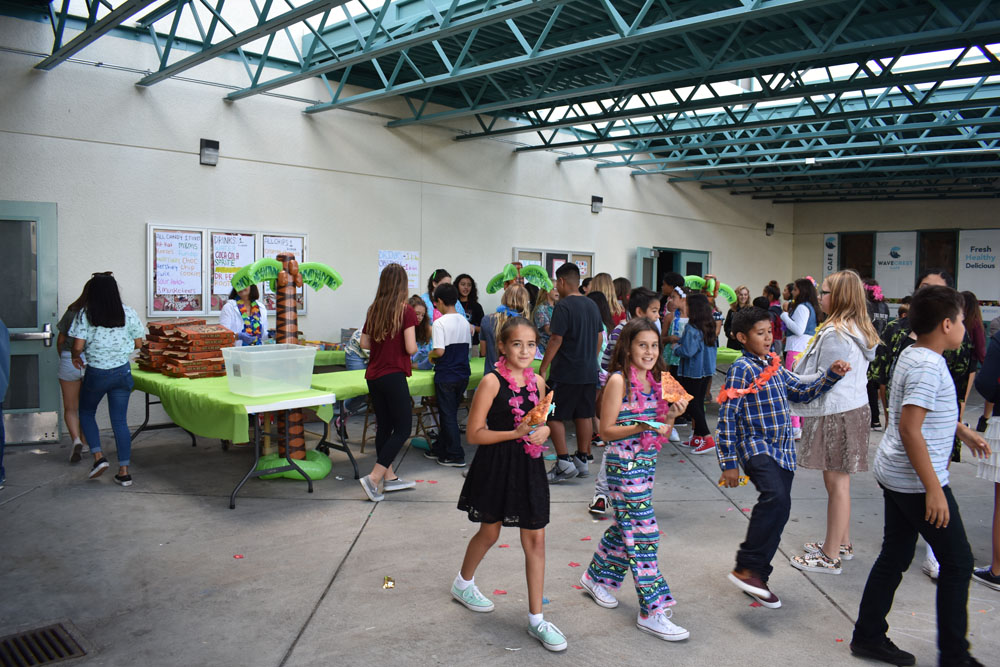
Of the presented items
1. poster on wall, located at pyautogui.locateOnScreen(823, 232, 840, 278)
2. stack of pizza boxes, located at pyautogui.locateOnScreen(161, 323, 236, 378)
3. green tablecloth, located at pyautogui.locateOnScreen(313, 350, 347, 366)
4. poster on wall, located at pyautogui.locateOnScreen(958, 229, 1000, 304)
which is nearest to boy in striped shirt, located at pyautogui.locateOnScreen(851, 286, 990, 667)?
stack of pizza boxes, located at pyautogui.locateOnScreen(161, 323, 236, 378)

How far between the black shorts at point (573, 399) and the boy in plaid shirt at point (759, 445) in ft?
8.33

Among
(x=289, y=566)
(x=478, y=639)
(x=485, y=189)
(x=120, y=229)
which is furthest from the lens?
(x=485, y=189)

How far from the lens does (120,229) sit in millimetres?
8070

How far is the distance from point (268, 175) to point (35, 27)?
2.82m

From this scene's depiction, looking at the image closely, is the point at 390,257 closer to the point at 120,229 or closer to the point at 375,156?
the point at 375,156

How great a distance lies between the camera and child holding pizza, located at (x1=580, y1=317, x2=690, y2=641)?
11.6 ft

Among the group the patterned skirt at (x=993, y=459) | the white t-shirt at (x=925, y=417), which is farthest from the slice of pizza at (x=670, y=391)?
the patterned skirt at (x=993, y=459)

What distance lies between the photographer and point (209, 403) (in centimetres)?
577

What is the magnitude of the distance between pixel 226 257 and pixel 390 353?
411 centimetres

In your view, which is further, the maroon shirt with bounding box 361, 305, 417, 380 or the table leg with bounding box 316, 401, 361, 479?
the table leg with bounding box 316, 401, 361, 479

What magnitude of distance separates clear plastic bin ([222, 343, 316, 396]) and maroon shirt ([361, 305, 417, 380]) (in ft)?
2.11

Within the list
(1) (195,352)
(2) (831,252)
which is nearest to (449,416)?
(1) (195,352)

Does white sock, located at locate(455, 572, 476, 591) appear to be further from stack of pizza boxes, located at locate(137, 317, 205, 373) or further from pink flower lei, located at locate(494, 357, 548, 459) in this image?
→ stack of pizza boxes, located at locate(137, 317, 205, 373)

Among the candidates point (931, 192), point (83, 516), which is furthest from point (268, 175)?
point (931, 192)
